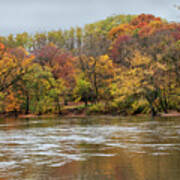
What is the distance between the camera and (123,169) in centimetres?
1540

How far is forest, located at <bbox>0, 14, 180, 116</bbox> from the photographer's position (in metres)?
58.8

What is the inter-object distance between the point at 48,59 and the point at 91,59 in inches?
547

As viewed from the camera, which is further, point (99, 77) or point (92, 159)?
point (99, 77)

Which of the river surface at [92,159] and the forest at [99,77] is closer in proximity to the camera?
the river surface at [92,159]

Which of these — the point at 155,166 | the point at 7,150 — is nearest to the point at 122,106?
the point at 7,150

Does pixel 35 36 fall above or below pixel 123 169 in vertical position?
above

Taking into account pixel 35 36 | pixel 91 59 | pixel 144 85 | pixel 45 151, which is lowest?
pixel 45 151

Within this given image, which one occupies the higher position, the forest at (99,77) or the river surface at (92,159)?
the forest at (99,77)

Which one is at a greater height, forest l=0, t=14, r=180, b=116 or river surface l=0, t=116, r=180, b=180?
forest l=0, t=14, r=180, b=116

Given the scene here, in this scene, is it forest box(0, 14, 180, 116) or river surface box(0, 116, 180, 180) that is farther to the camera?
forest box(0, 14, 180, 116)

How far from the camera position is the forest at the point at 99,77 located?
5884 centimetres

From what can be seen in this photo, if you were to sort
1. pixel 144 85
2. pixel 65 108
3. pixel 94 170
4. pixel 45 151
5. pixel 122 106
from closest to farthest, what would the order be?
pixel 94 170, pixel 45 151, pixel 144 85, pixel 122 106, pixel 65 108

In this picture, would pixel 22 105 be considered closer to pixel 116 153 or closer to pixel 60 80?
pixel 60 80

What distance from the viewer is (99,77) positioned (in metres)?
77.3
